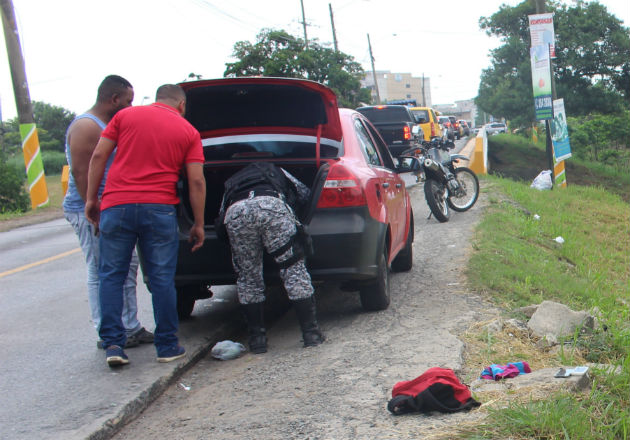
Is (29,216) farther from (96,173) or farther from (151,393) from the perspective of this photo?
(151,393)

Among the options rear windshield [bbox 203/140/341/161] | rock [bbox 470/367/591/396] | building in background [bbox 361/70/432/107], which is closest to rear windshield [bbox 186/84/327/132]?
rear windshield [bbox 203/140/341/161]

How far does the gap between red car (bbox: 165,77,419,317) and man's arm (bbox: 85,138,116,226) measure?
0.82 m

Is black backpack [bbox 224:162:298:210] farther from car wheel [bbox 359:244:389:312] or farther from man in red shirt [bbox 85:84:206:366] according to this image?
car wheel [bbox 359:244:389:312]

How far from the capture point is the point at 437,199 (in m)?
10.7

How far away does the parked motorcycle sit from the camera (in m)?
10.7

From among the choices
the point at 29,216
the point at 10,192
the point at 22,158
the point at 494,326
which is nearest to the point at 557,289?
the point at 494,326

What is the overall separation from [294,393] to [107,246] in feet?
5.08

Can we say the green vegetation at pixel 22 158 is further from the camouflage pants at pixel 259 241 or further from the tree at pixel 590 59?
the tree at pixel 590 59

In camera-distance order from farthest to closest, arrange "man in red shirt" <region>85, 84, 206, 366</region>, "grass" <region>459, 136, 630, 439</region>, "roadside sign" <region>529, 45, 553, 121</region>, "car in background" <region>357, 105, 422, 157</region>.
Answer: "car in background" <region>357, 105, 422, 157</region>
"roadside sign" <region>529, 45, 553, 121</region>
"man in red shirt" <region>85, 84, 206, 366</region>
"grass" <region>459, 136, 630, 439</region>

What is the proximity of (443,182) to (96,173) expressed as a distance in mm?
7283

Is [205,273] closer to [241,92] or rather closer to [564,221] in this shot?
[241,92]

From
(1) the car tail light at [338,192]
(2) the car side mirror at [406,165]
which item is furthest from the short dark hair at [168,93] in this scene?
(2) the car side mirror at [406,165]

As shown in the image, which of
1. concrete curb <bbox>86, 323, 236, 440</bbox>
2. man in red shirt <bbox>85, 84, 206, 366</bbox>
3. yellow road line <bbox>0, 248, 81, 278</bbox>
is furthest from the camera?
yellow road line <bbox>0, 248, 81, 278</bbox>

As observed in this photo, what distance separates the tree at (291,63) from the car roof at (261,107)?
3144 cm
